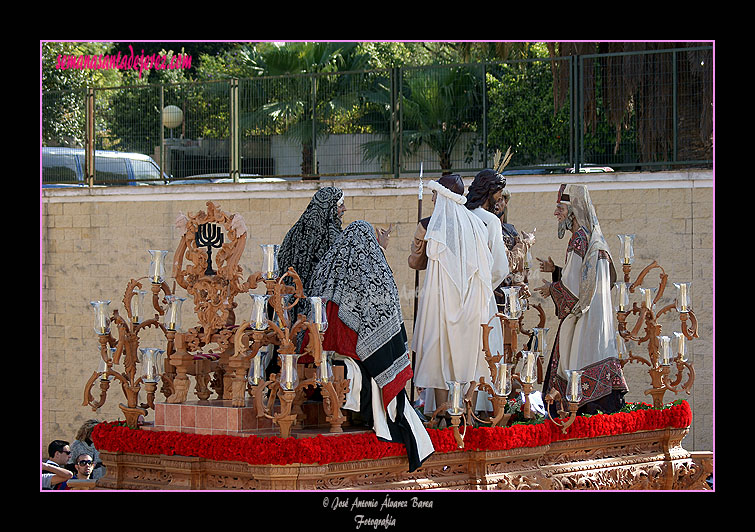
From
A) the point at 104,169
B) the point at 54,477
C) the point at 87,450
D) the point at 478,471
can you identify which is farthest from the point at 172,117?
the point at 478,471

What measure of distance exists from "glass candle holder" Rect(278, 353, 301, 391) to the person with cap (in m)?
2.73

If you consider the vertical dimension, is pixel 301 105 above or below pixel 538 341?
above

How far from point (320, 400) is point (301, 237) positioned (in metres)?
1.15

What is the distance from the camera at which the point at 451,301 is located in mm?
8016

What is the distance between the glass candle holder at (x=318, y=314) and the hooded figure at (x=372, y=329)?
35 cm

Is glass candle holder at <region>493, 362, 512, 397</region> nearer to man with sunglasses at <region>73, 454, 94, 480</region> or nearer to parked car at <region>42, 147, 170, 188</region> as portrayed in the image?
man with sunglasses at <region>73, 454, 94, 480</region>

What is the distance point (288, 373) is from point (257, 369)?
34cm

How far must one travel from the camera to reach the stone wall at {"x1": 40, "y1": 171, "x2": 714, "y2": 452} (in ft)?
38.7

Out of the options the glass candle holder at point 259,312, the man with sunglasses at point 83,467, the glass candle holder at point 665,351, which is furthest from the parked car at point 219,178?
the glass candle holder at point 259,312

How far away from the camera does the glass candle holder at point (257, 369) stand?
282 inches

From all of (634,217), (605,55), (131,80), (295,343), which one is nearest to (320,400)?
(295,343)

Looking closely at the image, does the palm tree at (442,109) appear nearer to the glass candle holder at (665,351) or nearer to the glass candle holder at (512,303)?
the glass candle holder at (665,351)

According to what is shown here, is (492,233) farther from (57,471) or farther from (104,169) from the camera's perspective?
(104,169)

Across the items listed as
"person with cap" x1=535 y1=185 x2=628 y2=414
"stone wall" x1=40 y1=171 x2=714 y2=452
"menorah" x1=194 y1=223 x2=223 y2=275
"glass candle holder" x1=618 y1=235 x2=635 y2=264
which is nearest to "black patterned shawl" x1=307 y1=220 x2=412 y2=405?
"menorah" x1=194 y1=223 x2=223 y2=275
